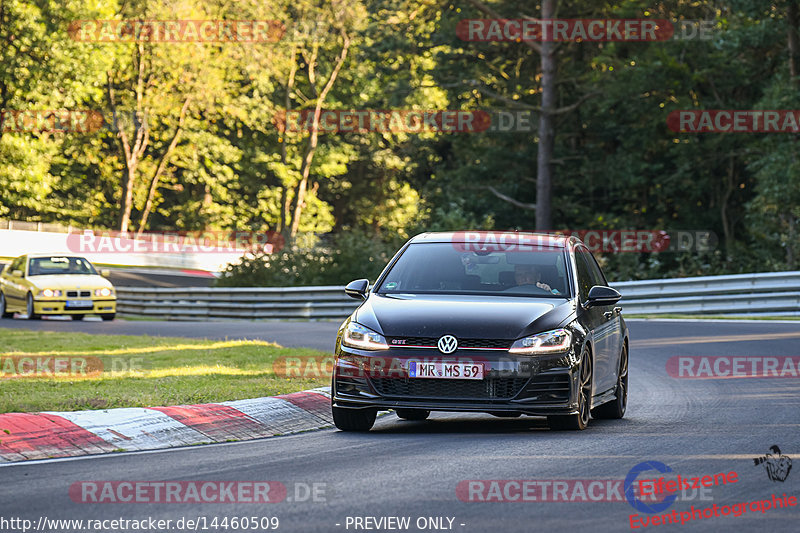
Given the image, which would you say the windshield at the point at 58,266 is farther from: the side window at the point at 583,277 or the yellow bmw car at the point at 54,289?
the side window at the point at 583,277

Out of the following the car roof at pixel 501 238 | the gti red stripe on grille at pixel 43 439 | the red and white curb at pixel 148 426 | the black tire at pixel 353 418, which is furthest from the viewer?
the car roof at pixel 501 238

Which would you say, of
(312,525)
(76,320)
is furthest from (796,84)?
(312,525)

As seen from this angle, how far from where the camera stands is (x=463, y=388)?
9297mm

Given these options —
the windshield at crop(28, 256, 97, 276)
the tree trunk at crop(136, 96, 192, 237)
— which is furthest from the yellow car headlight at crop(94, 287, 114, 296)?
the tree trunk at crop(136, 96, 192, 237)

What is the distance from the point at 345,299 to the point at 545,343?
73.8ft

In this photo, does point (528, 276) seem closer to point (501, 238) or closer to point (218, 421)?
point (501, 238)

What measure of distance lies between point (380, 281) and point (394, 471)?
324cm

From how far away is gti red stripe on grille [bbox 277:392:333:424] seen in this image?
440 inches

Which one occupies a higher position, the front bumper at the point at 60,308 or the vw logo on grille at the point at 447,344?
the vw logo on grille at the point at 447,344

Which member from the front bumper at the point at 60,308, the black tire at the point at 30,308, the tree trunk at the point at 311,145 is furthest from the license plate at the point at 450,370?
the tree trunk at the point at 311,145

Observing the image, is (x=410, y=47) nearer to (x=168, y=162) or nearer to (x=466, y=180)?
(x=466, y=180)

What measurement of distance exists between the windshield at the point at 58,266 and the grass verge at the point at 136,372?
858cm

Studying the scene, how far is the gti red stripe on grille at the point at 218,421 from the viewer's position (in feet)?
32.2

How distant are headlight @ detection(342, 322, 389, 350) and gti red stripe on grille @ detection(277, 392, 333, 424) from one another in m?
1.48
